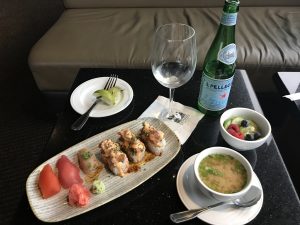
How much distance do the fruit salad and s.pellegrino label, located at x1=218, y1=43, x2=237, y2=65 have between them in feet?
0.54

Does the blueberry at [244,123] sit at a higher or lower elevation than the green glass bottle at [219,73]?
lower

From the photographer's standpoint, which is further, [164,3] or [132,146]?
[164,3]

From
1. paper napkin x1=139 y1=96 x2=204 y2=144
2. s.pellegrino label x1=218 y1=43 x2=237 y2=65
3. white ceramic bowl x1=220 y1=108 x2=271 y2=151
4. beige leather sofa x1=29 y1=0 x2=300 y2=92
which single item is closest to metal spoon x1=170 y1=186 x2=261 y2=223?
white ceramic bowl x1=220 y1=108 x2=271 y2=151

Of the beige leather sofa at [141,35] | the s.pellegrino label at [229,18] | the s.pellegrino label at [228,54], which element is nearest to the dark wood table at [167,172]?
the s.pellegrino label at [228,54]

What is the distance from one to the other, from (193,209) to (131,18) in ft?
4.50

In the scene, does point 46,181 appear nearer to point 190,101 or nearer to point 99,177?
point 99,177

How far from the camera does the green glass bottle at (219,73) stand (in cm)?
79

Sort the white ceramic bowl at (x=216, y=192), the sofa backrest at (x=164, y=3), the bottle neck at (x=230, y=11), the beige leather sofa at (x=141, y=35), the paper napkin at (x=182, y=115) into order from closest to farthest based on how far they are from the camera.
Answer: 1. the white ceramic bowl at (x=216, y=192)
2. the bottle neck at (x=230, y=11)
3. the paper napkin at (x=182, y=115)
4. the beige leather sofa at (x=141, y=35)
5. the sofa backrest at (x=164, y=3)

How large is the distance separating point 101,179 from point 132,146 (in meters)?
0.11

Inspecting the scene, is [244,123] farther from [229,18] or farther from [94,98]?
[94,98]

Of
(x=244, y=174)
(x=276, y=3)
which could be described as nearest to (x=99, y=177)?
(x=244, y=174)

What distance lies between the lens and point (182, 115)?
2.87 ft

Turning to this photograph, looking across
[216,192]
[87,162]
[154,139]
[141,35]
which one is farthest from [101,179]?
[141,35]

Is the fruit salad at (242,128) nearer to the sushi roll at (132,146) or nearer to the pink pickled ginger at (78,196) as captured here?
the sushi roll at (132,146)
